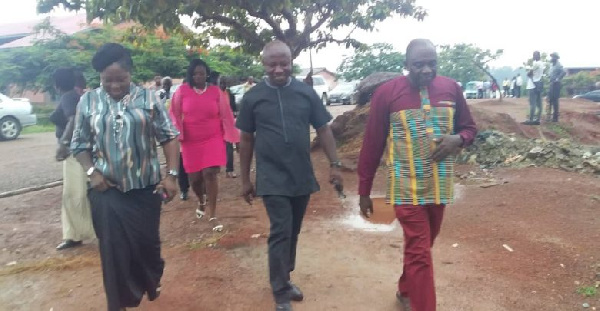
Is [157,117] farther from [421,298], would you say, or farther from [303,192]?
[421,298]

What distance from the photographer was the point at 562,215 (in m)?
5.79

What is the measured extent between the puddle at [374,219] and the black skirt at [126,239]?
275cm

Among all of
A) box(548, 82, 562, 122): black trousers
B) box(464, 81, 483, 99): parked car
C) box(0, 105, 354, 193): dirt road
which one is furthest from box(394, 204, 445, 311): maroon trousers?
box(464, 81, 483, 99): parked car

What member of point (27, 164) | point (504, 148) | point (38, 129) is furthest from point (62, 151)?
Answer: point (38, 129)

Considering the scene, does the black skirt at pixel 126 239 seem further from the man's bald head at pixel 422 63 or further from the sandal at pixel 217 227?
the sandal at pixel 217 227

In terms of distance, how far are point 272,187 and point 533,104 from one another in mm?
11824

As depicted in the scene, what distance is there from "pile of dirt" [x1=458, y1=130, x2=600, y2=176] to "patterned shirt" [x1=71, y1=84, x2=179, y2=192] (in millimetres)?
6333

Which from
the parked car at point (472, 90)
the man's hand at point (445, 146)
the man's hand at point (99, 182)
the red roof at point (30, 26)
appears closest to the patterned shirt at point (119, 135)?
the man's hand at point (99, 182)

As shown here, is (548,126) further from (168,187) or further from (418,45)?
(168,187)

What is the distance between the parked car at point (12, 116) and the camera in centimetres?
1647

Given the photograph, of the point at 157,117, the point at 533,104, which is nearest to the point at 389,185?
the point at 157,117

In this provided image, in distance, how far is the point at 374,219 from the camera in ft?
20.6

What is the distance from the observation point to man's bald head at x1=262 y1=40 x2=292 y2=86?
3811 millimetres

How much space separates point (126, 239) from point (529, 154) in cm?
685
